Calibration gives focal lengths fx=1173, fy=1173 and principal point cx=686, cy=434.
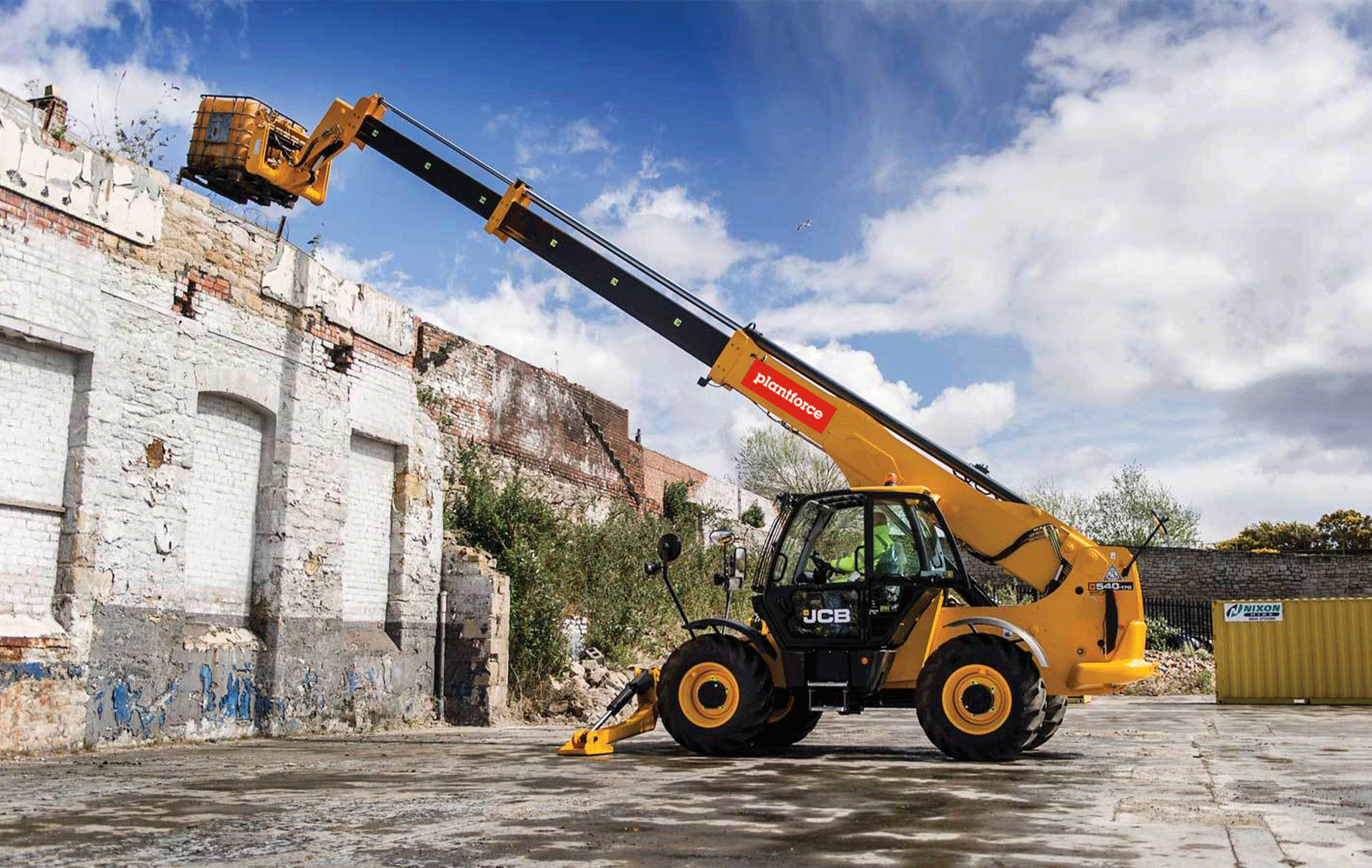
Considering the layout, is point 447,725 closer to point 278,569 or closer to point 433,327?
point 278,569

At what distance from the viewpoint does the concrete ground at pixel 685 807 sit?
15.9 ft

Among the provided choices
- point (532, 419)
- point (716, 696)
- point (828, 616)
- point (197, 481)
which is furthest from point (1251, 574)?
point (197, 481)

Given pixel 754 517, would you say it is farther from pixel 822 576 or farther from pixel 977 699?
pixel 977 699

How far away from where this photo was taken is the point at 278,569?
12.4 meters

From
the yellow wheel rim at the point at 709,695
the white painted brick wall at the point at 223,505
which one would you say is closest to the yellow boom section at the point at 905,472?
the yellow wheel rim at the point at 709,695

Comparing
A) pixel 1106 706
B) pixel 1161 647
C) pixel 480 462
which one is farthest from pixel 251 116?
pixel 1161 647

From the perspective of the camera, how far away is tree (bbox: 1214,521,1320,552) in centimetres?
5594

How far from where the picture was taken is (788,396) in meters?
11.0

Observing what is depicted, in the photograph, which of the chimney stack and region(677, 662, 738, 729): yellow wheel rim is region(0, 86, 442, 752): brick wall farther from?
region(677, 662, 738, 729): yellow wheel rim

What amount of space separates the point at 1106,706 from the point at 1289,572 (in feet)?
69.8

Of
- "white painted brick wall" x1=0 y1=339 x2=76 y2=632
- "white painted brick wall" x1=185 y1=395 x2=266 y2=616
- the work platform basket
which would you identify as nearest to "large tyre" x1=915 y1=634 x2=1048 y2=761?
"white painted brick wall" x1=185 y1=395 x2=266 y2=616

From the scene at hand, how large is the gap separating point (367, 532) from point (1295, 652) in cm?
1663

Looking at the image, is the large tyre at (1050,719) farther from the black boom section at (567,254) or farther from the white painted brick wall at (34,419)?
the white painted brick wall at (34,419)

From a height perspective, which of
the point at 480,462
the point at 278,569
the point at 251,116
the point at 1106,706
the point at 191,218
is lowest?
the point at 1106,706
